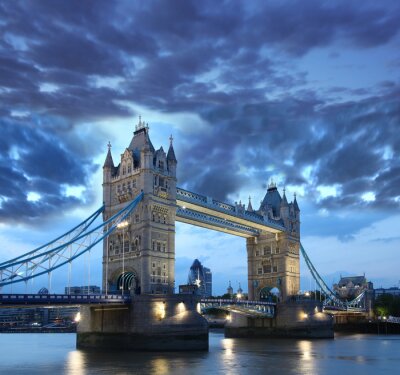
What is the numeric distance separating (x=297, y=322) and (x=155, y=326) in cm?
3965

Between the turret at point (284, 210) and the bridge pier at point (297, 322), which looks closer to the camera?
the bridge pier at point (297, 322)

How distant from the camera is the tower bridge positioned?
215ft

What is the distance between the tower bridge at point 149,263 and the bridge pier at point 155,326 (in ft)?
0.37

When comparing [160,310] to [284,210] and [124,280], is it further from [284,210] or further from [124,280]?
[284,210]

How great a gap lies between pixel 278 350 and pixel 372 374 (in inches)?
946

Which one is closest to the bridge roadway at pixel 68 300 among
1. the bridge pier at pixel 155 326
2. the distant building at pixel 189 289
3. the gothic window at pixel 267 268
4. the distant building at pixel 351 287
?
the bridge pier at pixel 155 326

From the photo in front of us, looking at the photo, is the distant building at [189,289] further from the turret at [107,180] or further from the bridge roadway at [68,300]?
the turret at [107,180]

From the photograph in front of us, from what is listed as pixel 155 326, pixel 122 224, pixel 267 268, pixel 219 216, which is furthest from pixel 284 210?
pixel 155 326

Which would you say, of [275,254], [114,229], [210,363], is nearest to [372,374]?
[210,363]

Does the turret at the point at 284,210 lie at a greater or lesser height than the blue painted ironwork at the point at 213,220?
greater

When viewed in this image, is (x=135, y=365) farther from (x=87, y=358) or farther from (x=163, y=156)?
(x=163, y=156)

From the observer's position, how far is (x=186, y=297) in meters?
67.9

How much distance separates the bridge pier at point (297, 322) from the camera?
9706 centimetres

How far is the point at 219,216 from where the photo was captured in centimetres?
9144
